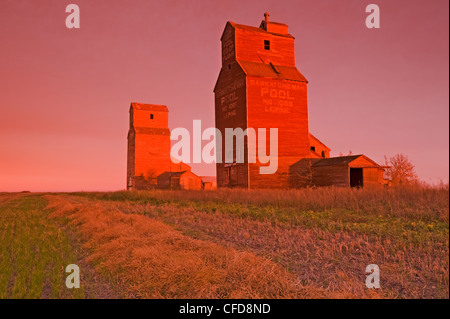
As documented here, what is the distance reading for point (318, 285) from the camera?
469cm

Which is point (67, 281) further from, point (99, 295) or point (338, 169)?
point (338, 169)

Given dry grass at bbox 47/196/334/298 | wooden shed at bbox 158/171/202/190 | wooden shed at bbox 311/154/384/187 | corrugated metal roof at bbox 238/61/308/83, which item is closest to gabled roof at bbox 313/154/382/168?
wooden shed at bbox 311/154/384/187

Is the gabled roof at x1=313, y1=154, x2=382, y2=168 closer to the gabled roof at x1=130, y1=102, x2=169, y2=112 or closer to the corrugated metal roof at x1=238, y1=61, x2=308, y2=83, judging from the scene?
the corrugated metal roof at x1=238, y1=61, x2=308, y2=83

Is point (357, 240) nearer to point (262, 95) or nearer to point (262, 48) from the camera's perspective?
point (262, 95)

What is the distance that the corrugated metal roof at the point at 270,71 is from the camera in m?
25.6

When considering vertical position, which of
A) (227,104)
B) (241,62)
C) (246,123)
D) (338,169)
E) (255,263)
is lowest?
(255,263)

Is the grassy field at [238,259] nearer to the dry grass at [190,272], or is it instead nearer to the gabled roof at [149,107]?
the dry grass at [190,272]

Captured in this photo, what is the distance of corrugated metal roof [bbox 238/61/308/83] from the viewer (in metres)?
25.6

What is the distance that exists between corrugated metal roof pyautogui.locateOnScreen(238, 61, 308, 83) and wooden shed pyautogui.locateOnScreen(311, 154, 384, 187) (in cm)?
768

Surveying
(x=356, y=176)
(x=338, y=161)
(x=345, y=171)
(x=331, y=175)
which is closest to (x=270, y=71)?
(x=338, y=161)

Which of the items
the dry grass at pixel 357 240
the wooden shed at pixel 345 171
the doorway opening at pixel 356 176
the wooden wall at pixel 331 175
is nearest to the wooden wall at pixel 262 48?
the wooden shed at pixel 345 171
